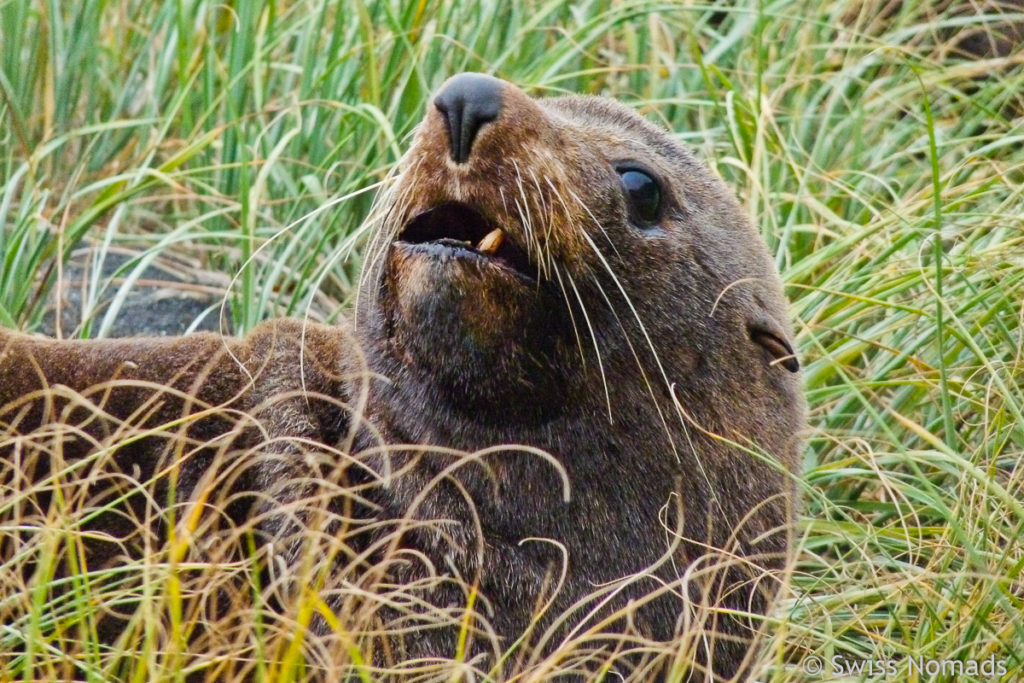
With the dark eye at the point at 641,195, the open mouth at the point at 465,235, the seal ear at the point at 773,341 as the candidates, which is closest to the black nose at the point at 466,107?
the open mouth at the point at 465,235

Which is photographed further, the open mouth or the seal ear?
the seal ear

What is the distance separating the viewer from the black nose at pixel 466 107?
307 cm

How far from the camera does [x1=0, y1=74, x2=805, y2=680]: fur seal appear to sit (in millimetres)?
3117

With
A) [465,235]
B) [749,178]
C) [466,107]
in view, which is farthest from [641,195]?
[749,178]

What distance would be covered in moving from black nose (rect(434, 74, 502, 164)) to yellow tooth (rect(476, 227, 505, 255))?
177 mm

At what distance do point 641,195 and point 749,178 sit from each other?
177 cm

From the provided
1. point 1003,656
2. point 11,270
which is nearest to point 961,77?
point 1003,656

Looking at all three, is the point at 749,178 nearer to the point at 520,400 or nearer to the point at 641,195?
the point at 641,195

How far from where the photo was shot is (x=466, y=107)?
3.07 m

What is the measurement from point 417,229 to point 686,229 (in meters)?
0.73

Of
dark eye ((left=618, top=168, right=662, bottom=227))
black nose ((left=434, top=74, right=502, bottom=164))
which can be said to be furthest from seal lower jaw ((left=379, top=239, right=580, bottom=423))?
dark eye ((left=618, top=168, right=662, bottom=227))

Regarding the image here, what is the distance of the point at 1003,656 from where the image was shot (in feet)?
10.5

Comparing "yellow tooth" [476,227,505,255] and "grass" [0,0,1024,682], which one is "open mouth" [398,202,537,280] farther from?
"grass" [0,0,1024,682]

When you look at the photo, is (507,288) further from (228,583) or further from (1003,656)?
(1003,656)
